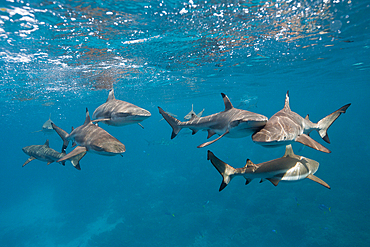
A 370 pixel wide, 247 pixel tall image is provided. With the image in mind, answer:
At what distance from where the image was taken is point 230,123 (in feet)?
13.5

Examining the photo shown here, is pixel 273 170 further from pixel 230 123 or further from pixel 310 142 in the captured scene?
pixel 230 123

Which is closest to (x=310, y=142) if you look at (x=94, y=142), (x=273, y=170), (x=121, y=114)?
(x=273, y=170)

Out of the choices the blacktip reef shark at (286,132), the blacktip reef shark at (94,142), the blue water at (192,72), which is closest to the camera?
the blacktip reef shark at (286,132)

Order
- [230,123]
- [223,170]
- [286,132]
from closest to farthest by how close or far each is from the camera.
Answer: [286,132], [223,170], [230,123]

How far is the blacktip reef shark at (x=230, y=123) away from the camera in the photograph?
12.2 feet

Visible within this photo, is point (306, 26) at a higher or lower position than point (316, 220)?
higher

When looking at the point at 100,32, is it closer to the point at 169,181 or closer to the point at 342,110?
the point at 342,110

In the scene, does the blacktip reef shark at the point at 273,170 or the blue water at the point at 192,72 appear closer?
the blacktip reef shark at the point at 273,170

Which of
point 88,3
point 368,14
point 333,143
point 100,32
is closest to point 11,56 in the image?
point 100,32

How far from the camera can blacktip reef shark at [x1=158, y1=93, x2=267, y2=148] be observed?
3.72m

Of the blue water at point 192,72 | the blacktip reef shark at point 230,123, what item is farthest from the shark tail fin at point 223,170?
the blue water at point 192,72

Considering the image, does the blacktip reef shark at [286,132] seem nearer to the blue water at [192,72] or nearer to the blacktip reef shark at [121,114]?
the blacktip reef shark at [121,114]

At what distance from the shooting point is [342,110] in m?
4.37

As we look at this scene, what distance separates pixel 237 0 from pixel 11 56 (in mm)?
13752
